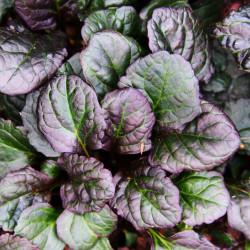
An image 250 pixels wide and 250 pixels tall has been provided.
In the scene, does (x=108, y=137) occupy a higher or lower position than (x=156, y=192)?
higher

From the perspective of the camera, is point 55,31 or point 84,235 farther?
point 55,31

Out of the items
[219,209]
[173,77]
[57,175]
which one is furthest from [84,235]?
[173,77]

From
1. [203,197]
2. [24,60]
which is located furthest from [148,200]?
[24,60]

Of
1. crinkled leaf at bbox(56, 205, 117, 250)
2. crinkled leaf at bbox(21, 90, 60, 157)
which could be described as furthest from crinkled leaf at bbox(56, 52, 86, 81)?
crinkled leaf at bbox(56, 205, 117, 250)

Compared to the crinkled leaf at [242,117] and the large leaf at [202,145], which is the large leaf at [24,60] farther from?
the crinkled leaf at [242,117]

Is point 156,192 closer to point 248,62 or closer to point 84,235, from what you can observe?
point 84,235

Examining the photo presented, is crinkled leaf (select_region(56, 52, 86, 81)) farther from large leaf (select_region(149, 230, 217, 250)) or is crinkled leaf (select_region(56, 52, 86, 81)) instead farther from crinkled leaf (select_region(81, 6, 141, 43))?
large leaf (select_region(149, 230, 217, 250))

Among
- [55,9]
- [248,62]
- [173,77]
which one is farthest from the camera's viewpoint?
[55,9]
